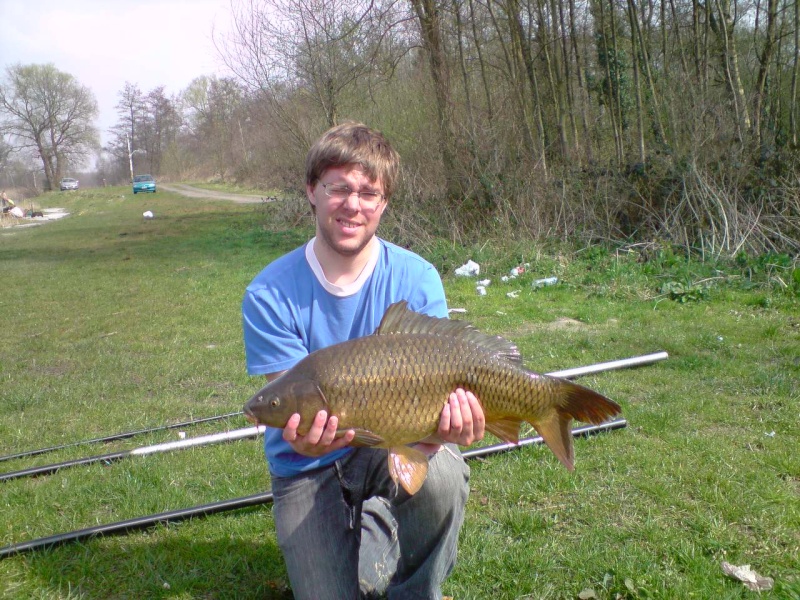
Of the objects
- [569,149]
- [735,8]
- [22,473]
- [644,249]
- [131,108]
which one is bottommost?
[22,473]

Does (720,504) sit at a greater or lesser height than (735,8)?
lesser

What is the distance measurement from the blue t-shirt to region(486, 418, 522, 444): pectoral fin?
0.44 metres

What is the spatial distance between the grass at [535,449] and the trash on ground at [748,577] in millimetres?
37

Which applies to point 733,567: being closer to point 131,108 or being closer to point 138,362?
point 138,362

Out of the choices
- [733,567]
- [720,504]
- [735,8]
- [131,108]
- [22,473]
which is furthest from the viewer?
[131,108]

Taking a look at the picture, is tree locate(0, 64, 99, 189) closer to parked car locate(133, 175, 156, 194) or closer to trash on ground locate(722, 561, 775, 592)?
parked car locate(133, 175, 156, 194)

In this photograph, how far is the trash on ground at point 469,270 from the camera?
7.64m

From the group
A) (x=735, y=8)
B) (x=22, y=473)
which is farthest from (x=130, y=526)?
(x=735, y=8)

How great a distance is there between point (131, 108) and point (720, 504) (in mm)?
60348

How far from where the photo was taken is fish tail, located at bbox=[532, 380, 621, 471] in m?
1.78

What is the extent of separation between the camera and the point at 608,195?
8.36 m

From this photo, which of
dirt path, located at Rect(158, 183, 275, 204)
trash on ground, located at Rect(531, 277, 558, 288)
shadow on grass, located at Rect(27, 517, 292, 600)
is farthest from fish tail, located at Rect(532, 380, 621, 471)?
dirt path, located at Rect(158, 183, 275, 204)

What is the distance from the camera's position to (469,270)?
25.3 feet

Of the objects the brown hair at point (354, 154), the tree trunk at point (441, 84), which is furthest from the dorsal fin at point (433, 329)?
the tree trunk at point (441, 84)
